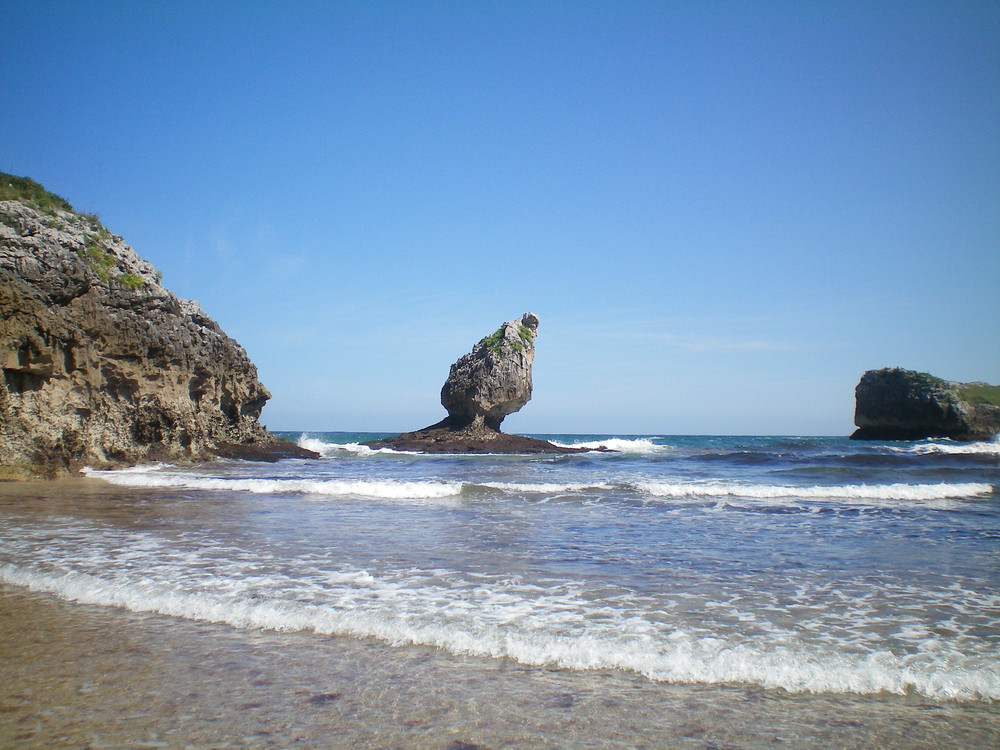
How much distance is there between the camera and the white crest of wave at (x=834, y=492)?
15180 millimetres

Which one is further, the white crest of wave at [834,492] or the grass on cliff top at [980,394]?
the grass on cliff top at [980,394]

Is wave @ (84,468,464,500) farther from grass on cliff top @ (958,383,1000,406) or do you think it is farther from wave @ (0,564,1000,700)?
grass on cliff top @ (958,383,1000,406)

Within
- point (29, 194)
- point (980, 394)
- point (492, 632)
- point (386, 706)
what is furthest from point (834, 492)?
point (980, 394)

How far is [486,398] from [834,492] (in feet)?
92.3

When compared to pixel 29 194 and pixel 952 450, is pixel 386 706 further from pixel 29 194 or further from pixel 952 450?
pixel 952 450

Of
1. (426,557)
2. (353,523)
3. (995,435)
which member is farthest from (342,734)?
(995,435)

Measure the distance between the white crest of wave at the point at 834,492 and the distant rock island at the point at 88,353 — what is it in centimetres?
1643

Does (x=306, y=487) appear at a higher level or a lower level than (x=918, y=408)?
lower

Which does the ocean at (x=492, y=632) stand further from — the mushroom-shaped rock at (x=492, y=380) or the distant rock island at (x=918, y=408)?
the distant rock island at (x=918, y=408)

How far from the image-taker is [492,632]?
453cm

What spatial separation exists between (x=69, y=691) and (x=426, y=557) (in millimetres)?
4259

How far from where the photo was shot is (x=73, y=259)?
731 inches

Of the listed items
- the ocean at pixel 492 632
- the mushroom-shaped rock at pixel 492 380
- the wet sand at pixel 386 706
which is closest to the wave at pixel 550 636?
the ocean at pixel 492 632

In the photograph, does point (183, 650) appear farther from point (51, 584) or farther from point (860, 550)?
point (860, 550)
